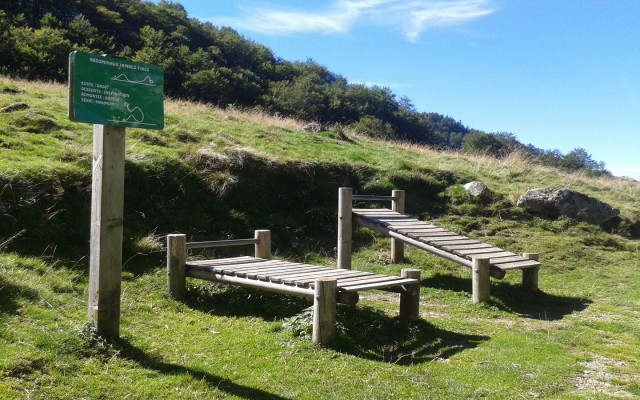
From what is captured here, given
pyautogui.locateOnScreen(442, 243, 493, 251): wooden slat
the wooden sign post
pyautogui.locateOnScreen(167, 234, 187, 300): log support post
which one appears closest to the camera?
the wooden sign post

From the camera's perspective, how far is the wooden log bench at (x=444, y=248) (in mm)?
8695

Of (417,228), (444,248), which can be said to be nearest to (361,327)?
(444,248)

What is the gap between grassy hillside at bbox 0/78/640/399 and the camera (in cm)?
486

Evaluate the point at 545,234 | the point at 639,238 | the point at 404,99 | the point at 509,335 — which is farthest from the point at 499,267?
Answer: the point at 404,99

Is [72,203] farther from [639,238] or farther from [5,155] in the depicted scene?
[639,238]

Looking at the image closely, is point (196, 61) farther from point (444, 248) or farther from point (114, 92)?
point (114, 92)

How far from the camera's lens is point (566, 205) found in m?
14.2

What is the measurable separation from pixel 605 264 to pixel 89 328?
10500 mm

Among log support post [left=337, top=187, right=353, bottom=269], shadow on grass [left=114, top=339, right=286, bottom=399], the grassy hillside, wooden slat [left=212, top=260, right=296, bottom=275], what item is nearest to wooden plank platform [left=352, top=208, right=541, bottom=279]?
log support post [left=337, top=187, right=353, bottom=269]

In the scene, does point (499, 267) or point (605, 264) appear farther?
point (605, 264)

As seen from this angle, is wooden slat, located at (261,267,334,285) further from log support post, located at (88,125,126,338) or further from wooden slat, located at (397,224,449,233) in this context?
wooden slat, located at (397,224,449,233)

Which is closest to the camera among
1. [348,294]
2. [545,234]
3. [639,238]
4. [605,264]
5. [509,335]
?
[348,294]

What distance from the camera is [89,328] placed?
17.4 feet

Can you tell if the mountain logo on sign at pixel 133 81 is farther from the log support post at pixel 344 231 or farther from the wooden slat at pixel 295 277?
the log support post at pixel 344 231
